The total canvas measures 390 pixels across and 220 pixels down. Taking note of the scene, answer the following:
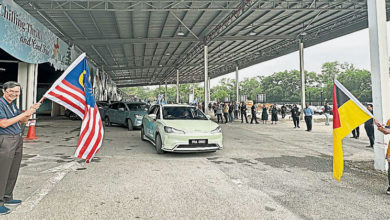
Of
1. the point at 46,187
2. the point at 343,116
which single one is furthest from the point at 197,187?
the point at 343,116

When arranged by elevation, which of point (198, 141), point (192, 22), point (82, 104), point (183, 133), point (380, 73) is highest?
point (192, 22)

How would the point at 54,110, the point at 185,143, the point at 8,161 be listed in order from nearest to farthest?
the point at 8,161
the point at 185,143
the point at 54,110

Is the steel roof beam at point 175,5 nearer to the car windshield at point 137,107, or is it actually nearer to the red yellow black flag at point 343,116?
the car windshield at point 137,107

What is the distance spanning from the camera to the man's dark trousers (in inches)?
120

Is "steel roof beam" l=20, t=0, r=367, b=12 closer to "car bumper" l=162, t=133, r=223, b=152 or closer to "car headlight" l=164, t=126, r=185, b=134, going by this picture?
"car headlight" l=164, t=126, r=185, b=134

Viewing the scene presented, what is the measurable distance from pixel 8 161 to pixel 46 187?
1.40 meters

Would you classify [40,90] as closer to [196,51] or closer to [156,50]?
[156,50]

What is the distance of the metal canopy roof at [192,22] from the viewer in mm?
13766

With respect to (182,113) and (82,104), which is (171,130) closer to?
(182,113)

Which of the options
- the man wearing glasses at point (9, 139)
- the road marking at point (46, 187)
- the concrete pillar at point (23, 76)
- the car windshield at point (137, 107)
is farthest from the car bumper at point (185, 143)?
the concrete pillar at point (23, 76)

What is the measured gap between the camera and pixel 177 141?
6.42 metres

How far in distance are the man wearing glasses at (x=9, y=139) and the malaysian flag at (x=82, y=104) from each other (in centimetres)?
90

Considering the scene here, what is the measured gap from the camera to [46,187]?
14.0ft

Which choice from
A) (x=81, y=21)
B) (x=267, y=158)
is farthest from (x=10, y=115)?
(x=81, y=21)
